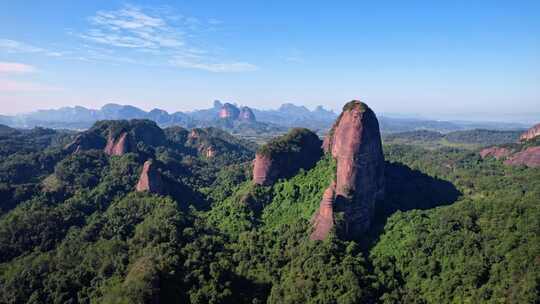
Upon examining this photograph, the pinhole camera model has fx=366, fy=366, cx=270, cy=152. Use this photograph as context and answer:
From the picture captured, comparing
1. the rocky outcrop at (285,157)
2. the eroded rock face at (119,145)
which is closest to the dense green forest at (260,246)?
the rocky outcrop at (285,157)

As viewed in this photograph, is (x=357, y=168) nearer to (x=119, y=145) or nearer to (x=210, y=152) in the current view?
(x=119, y=145)

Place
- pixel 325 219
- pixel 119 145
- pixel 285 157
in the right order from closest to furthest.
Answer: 1. pixel 325 219
2. pixel 285 157
3. pixel 119 145

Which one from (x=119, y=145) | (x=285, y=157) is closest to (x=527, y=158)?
(x=285, y=157)

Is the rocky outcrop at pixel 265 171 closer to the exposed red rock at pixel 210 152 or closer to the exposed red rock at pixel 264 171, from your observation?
the exposed red rock at pixel 264 171

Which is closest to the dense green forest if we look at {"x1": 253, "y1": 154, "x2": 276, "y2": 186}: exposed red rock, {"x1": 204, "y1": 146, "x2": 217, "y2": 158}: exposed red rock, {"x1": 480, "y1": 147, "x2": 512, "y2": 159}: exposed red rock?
{"x1": 253, "y1": 154, "x2": 276, "y2": 186}: exposed red rock

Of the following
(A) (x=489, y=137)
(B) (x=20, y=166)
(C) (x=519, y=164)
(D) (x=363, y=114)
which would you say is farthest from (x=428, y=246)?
(A) (x=489, y=137)

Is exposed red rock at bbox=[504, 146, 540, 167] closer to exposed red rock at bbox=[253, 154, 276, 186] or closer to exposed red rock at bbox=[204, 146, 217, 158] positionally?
exposed red rock at bbox=[253, 154, 276, 186]
